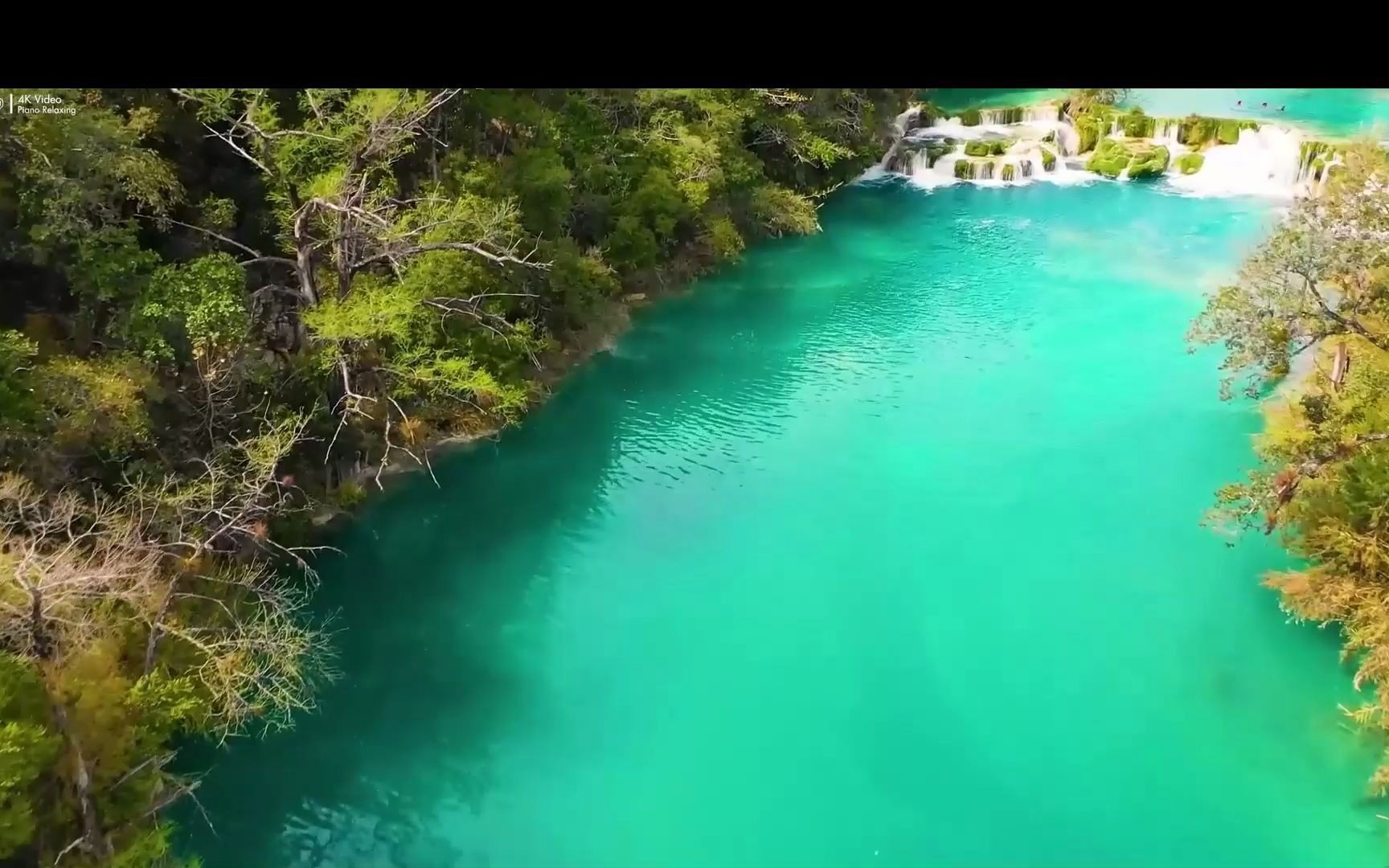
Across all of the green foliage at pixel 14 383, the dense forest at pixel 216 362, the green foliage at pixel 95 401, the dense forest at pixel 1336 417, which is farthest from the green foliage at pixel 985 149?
the green foliage at pixel 14 383

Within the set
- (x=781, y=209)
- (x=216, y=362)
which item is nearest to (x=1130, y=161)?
(x=781, y=209)

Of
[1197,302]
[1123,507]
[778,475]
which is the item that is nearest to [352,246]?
[778,475]

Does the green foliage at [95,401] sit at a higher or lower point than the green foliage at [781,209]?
higher

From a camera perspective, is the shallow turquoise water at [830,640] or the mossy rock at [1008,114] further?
the mossy rock at [1008,114]

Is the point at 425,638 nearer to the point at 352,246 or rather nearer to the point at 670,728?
the point at 670,728

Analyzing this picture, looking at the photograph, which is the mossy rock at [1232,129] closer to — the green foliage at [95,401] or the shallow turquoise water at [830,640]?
the shallow turquoise water at [830,640]

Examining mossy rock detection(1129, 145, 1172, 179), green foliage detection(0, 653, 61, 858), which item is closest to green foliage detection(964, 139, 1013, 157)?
mossy rock detection(1129, 145, 1172, 179)

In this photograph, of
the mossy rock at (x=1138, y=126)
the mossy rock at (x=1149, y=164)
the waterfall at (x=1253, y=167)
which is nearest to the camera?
the waterfall at (x=1253, y=167)

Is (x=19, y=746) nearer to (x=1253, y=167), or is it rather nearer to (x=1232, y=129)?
(x=1253, y=167)
